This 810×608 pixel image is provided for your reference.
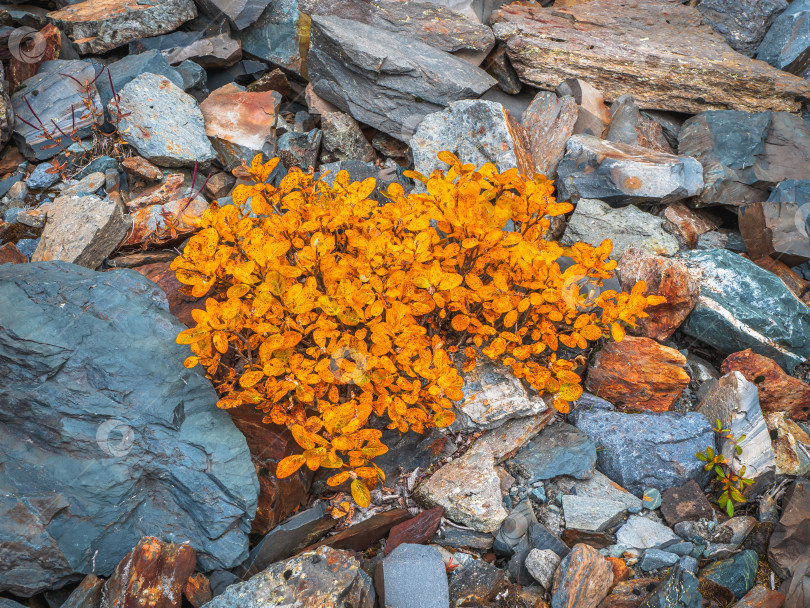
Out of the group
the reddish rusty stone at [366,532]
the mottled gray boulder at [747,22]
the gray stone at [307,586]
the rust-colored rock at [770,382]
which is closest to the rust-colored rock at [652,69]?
the mottled gray boulder at [747,22]

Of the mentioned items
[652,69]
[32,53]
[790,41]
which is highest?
[790,41]

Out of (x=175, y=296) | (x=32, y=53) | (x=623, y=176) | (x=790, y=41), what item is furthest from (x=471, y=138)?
(x=32, y=53)

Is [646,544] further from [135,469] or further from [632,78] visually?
[632,78]

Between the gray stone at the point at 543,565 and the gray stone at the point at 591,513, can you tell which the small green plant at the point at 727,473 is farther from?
the gray stone at the point at 543,565

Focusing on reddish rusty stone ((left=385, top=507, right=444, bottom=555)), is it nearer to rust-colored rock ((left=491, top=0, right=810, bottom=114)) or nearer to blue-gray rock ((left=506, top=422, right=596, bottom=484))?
blue-gray rock ((left=506, top=422, right=596, bottom=484))

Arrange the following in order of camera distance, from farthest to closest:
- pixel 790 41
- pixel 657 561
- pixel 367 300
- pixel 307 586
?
pixel 790 41
pixel 657 561
pixel 367 300
pixel 307 586

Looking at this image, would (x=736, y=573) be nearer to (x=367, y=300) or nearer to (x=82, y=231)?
(x=367, y=300)

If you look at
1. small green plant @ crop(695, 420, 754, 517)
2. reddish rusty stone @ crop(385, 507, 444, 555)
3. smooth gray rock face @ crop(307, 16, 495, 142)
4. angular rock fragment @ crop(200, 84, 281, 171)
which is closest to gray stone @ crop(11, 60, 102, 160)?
angular rock fragment @ crop(200, 84, 281, 171)
